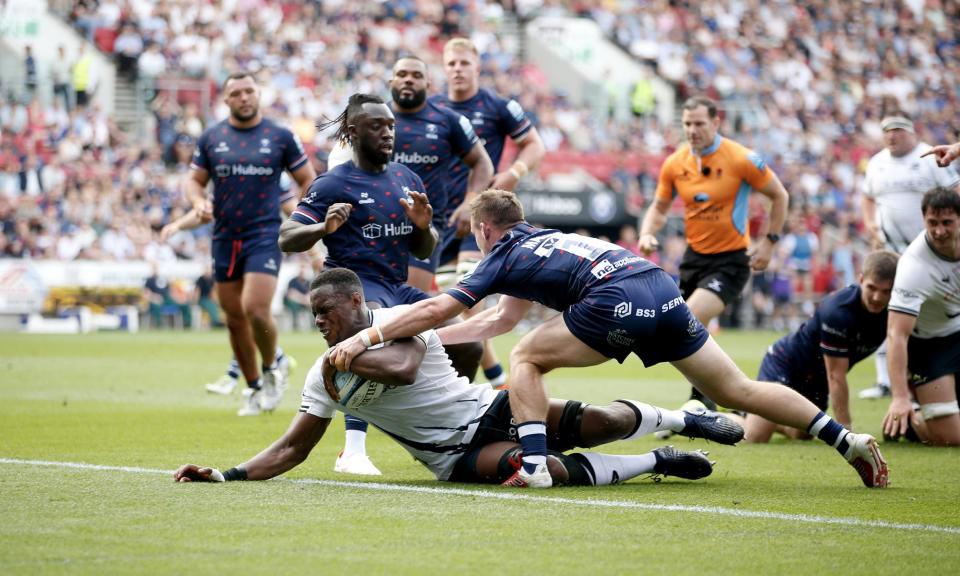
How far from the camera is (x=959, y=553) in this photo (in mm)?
5348

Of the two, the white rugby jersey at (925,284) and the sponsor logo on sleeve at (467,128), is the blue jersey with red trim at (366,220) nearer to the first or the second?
the sponsor logo on sleeve at (467,128)

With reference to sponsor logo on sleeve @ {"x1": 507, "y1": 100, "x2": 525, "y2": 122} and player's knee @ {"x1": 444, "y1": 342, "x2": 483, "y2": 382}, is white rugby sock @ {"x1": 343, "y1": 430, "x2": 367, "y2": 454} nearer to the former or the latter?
player's knee @ {"x1": 444, "y1": 342, "x2": 483, "y2": 382}

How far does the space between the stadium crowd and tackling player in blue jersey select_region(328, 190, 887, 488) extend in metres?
23.0

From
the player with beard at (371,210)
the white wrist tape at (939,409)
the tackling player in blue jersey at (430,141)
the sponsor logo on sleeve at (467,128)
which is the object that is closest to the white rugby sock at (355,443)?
the player with beard at (371,210)

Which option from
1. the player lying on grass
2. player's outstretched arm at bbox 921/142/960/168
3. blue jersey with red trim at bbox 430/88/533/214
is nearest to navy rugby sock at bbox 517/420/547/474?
the player lying on grass

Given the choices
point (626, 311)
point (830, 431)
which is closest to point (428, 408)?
point (626, 311)

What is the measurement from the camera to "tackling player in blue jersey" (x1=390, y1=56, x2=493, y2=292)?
1044 centimetres

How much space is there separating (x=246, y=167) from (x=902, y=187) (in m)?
6.08

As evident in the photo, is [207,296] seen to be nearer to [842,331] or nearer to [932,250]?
[842,331]

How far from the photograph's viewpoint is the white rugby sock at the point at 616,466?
293 inches

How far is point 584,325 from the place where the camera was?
7.27 m

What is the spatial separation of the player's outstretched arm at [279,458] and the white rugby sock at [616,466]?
1452mm

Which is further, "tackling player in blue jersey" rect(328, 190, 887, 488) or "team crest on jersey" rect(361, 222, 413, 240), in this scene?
"team crest on jersey" rect(361, 222, 413, 240)

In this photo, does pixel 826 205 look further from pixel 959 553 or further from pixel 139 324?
pixel 959 553
